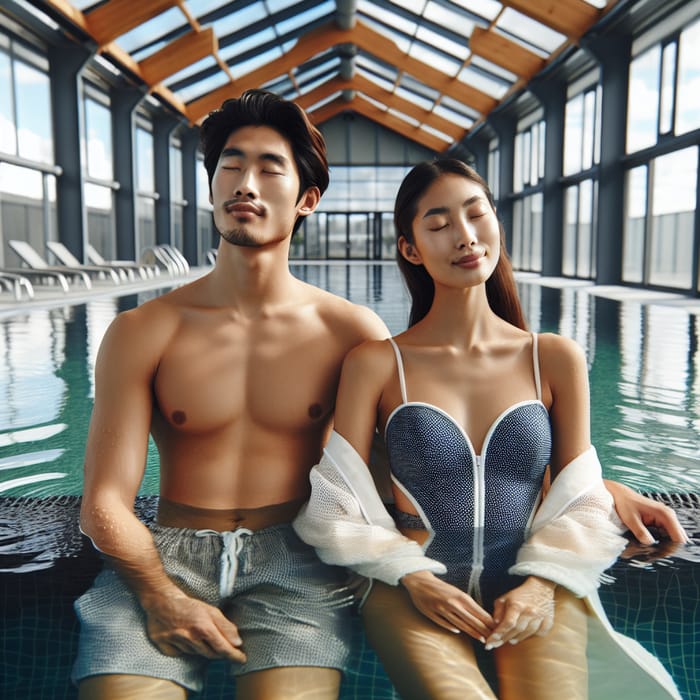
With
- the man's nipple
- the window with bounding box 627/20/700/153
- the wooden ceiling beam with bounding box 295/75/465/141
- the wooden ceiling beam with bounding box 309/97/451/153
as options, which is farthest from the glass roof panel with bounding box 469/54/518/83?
the man's nipple

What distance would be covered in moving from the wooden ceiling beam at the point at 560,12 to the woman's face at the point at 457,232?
13.0m

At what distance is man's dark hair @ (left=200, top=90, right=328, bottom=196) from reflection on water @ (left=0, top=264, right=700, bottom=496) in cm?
196

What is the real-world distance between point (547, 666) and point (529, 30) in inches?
658

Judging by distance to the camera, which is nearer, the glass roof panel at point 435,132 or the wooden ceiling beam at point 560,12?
the wooden ceiling beam at point 560,12

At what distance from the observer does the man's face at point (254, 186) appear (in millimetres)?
1791

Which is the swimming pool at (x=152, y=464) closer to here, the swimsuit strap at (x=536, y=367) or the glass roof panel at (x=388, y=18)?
the swimsuit strap at (x=536, y=367)

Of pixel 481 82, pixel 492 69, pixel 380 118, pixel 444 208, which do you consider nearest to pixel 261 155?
pixel 444 208

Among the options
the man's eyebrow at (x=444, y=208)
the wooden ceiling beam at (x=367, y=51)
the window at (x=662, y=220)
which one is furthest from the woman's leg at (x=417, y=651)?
the wooden ceiling beam at (x=367, y=51)

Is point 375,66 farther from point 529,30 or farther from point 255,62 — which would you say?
point 529,30

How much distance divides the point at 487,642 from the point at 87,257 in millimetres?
16741

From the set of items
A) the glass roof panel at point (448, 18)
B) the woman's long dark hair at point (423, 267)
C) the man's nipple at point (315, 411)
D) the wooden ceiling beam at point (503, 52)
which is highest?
the glass roof panel at point (448, 18)

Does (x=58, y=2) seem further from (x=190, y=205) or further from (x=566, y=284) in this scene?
(x=190, y=205)

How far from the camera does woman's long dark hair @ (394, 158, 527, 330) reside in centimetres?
183

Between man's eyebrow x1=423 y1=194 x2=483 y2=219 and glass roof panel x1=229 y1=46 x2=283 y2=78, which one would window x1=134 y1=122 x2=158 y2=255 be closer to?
glass roof panel x1=229 y1=46 x2=283 y2=78
